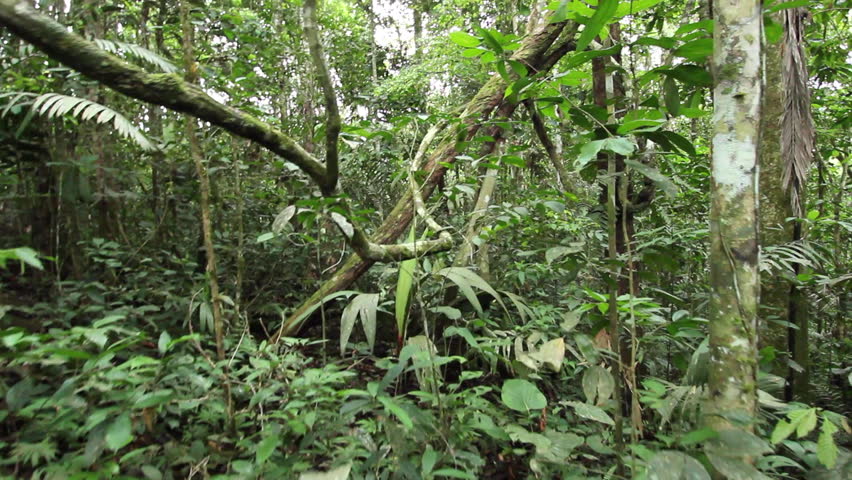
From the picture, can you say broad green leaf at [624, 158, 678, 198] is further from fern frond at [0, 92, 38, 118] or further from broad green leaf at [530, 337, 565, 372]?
fern frond at [0, 92, 38, 118]

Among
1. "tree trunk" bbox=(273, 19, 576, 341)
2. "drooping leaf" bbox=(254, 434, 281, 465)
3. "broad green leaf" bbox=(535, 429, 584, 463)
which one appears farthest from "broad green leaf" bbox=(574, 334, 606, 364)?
"tree trunk" bbox=(273, 19, 576, 341)

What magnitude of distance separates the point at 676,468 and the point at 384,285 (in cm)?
247

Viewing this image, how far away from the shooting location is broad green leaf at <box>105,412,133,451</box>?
1.30 meters

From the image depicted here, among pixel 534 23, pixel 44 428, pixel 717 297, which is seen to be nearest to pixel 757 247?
pixel 717 297

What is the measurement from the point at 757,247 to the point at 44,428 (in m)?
2.39

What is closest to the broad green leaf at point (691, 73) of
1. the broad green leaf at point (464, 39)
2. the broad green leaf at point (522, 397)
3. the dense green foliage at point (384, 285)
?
the dense green foliage at point (384, 285)

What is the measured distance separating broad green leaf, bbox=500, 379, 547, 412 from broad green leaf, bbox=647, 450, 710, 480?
489 millimetres

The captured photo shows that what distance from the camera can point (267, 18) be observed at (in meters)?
4.86

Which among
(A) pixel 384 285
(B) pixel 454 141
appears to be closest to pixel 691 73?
(B) pixel 454 141

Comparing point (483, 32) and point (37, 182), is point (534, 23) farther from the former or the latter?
point (37, 182)

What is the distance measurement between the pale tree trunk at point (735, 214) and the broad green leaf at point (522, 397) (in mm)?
519

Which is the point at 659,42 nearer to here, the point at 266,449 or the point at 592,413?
the point at 592,413

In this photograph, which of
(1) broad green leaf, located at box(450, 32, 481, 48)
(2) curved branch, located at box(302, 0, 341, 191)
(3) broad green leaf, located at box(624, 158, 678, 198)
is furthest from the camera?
(2) curved branch, located at box(302, 0, 341, 191)

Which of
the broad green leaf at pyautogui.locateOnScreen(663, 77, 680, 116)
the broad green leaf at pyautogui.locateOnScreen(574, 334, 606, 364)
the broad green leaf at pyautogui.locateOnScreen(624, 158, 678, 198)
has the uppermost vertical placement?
the broad green leaf at pyautogui.locateOnScreen(663, 77, 680, 116)
